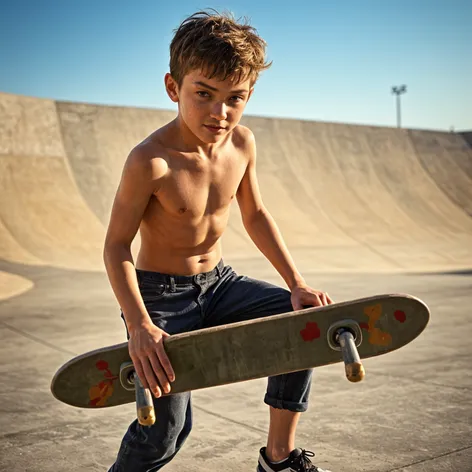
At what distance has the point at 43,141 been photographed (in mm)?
16359

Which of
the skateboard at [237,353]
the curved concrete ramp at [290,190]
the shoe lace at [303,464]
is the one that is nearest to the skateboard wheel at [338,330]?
the skateboard at [237,353]

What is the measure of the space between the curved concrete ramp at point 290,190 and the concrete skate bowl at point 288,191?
35mm

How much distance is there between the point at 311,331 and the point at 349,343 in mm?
138

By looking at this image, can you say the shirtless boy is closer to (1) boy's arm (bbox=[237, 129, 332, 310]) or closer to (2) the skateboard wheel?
(1) boy's arm (bbox=[237, 129, 332, 310])

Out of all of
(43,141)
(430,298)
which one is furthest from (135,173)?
(43,141)

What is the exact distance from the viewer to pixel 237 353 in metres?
1.84

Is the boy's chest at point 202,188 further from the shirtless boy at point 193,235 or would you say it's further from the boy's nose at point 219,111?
the boy's nose at point 219,111

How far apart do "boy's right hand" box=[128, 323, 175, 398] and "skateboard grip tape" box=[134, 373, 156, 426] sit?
0.14 ft

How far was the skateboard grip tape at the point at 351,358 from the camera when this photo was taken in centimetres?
166

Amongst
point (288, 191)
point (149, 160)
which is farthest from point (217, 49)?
point (288, 191)

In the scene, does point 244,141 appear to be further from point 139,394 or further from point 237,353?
point 139,394

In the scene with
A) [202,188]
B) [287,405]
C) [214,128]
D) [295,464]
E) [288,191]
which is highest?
[288,191]

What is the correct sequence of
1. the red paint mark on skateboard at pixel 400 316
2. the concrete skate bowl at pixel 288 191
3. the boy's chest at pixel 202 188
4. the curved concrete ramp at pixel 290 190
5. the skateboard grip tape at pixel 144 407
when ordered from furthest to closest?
the curved concrete ramp at pixel 290 190 < the concrete skate bowl at pixel 288 191 < the boy's chest at pixel 202 188 < the red paint mark on skateboard at pixel 400 316 < the skateboard grip tape at pixel 144 407

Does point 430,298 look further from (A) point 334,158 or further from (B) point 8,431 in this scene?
(A) point 334,158
